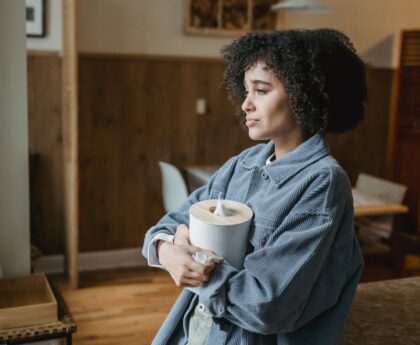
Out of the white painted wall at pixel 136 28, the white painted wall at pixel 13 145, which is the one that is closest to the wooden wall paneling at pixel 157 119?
the white painted wall at pixel 136 28

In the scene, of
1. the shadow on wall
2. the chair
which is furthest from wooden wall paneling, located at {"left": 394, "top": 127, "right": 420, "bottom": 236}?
the chair

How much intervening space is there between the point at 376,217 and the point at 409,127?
3.30 feet

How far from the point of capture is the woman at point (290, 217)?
41.5 inches

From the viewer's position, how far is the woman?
3.46ft

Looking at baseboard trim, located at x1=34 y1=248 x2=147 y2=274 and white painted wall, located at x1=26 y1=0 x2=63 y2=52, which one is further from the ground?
white painted wall, located at x1=26 y1=0 x2=63 y2=52

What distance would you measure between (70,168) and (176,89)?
3.40 ft

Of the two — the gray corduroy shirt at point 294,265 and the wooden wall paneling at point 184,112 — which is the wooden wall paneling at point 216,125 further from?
the gray corduroy shirt at point 294,265

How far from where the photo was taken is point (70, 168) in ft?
11.6

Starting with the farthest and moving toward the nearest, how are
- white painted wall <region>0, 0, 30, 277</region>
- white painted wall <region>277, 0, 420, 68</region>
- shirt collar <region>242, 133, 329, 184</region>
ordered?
1. white painted wall <region>277, 0, 420, 68</region>
2. white painted wall <region>0, 0, 30, 277</region>
3. shirt collar <region>242, 133, 329, 184</region>

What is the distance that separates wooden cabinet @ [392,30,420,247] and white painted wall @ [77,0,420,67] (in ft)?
1.13

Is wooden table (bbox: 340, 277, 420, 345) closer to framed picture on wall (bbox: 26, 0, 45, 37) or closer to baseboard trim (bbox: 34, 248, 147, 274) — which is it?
baseboard trim (bbox: 34, 248, 147, 274)

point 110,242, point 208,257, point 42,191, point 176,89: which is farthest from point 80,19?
point 208,257

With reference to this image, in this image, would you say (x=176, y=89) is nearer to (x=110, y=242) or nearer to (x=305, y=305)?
(x=110, y=242)

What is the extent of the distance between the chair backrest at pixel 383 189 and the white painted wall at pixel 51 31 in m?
2.28
